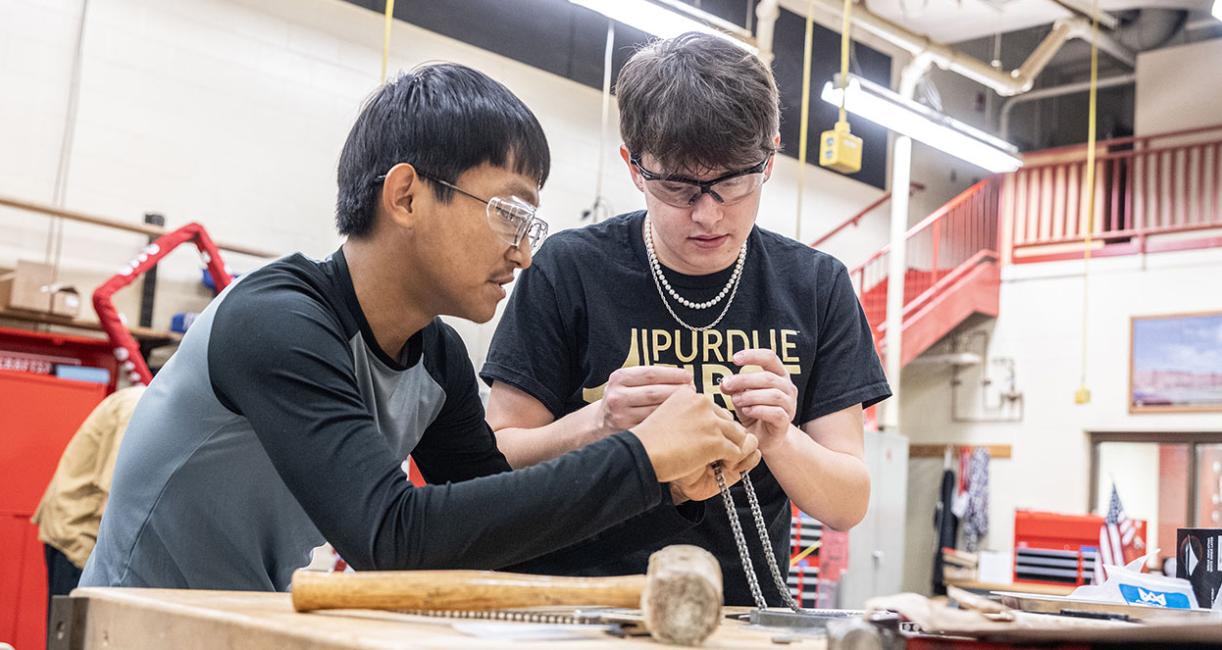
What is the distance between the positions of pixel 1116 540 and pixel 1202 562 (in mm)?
9218

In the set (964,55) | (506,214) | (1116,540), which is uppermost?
(964,55)

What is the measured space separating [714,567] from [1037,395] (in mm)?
13428

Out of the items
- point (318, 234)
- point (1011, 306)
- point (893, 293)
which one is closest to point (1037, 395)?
point (1011, 306)

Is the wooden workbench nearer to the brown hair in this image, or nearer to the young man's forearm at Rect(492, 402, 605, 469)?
the young man's forearm at Rect(492, 402, 605, 469)

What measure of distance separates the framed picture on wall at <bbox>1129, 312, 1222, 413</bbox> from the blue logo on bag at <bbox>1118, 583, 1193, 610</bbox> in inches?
461

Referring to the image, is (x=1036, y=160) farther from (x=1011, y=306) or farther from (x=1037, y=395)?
(x=1037, y=395)

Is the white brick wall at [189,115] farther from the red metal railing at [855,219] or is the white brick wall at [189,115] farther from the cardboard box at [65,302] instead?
the red metal railing at [855,219]

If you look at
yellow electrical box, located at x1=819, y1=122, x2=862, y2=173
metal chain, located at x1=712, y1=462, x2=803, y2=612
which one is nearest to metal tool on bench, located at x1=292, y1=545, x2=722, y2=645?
metal chain, located at x1=712, y1=462, x2=803, y2=612

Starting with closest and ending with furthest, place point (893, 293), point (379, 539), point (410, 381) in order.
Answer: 1. point (379, 539)
2. point (410, 381)
3. point (893, 293)

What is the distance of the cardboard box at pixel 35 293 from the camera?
274 inches

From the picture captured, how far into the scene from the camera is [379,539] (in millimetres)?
1188

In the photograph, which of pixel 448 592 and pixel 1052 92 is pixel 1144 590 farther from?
pixel 1052 92

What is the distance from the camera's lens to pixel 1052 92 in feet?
52.0

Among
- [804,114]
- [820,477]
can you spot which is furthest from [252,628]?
[804,114]
